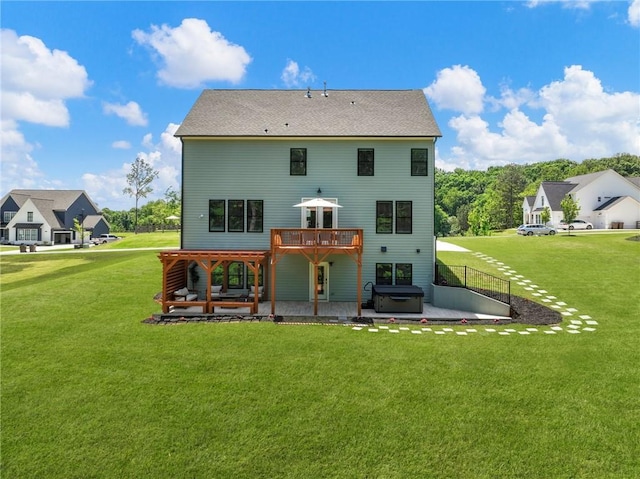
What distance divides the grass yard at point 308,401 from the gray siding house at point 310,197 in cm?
423

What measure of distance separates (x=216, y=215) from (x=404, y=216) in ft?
30.1

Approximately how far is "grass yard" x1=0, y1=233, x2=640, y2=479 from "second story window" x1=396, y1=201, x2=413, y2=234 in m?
5.83

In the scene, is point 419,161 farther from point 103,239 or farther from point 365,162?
point 103,239

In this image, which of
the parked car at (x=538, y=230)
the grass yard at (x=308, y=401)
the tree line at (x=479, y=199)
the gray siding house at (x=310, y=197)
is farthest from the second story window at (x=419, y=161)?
the tree line at (x=479, y=199)

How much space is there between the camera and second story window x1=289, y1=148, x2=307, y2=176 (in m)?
15.5

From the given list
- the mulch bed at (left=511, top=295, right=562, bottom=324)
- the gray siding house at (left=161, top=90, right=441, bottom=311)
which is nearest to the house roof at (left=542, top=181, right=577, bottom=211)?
the mulch bed at (left=511, top=295, right=562, bottom=324)

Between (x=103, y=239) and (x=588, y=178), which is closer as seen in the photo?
(x=588, y=178)

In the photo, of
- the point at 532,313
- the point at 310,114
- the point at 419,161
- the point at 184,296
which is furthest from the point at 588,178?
the point at 184,296

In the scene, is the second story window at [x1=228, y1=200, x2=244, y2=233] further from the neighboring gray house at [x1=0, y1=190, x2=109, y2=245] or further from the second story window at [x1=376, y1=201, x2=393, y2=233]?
the neighboring gray house at [x1=0, y1=190, x2=109, y2=245]

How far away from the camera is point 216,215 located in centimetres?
1565

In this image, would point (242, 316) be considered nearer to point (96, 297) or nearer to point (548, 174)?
point (96, 297)

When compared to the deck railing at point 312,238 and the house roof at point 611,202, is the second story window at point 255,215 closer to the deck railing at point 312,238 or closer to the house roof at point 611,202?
the deck railing at point 312,238

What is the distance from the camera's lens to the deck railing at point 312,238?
1346cm

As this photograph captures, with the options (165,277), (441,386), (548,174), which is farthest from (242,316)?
(548,174)
